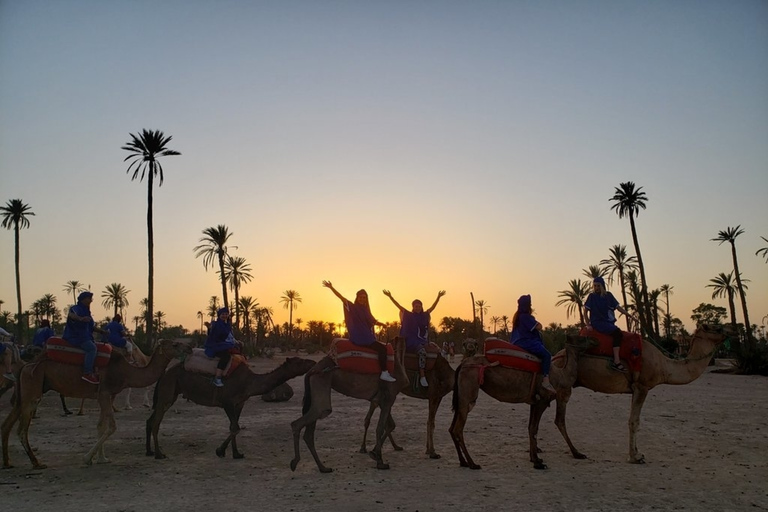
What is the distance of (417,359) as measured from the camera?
11.7 metres

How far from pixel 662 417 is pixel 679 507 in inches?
328

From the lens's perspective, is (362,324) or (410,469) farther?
(362,324)

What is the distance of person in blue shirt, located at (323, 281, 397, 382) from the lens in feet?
35.8

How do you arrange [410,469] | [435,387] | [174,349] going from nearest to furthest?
[410,469], [435,387], [174,349]

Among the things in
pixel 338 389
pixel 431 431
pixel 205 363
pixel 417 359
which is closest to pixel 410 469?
pixel 431 431

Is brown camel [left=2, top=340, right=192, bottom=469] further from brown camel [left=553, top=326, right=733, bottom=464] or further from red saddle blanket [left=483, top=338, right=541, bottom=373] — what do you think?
brown camel [left=553, top=326, right=733, bottom=464]

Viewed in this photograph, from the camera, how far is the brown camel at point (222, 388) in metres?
11.8

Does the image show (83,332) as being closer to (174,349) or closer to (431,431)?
(174,349)

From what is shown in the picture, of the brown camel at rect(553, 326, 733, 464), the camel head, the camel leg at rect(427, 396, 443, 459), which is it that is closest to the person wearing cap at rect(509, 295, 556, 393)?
the brown camel at rect(553, 326, 733, 464)

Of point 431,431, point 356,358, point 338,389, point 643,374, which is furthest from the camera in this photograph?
point 431,431

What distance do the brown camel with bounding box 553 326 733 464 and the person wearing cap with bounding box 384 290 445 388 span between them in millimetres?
2515

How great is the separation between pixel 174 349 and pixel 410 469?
535cm

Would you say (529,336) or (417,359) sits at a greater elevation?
(529,336)

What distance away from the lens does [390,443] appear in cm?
1260
